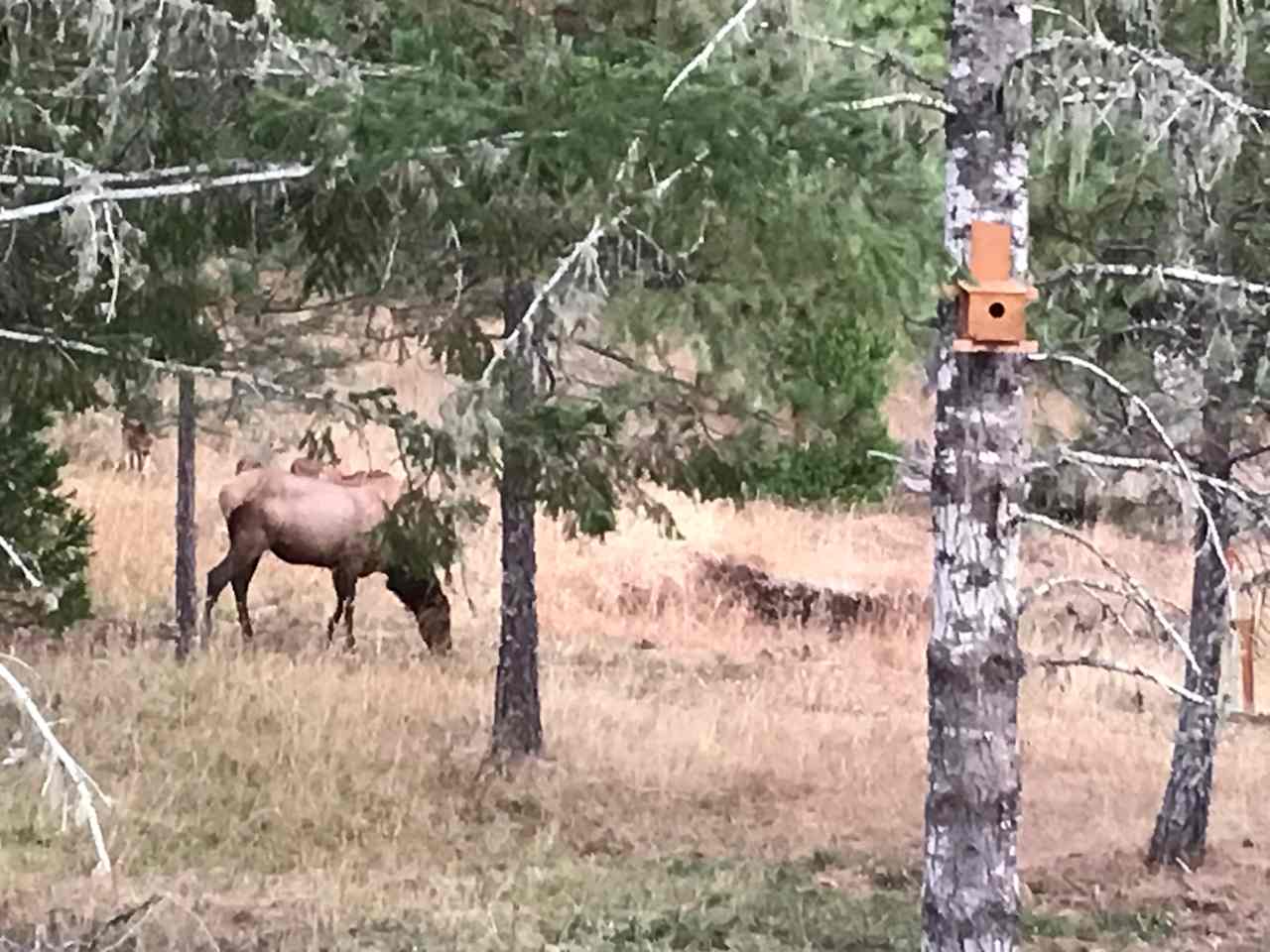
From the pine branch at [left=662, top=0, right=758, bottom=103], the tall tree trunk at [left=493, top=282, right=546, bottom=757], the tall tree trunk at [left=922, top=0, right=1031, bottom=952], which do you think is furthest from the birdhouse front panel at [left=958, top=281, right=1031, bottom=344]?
the tall tree trunk at [left=493, top=282, right=546, bottom=757]

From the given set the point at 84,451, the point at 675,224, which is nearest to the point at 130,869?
the point at 675,224

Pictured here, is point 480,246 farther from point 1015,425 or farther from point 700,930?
point 700,930

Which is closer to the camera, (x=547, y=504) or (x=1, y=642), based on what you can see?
(x=547, y=504)

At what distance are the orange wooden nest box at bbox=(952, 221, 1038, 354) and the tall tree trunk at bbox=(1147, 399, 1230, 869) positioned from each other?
3.27m

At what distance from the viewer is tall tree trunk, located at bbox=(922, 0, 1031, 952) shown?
436cm

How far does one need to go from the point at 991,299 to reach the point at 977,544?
0.66 meters

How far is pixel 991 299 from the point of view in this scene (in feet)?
13.8

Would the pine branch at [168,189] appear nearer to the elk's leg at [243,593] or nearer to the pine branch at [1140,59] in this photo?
the pine branch at [1140,59]

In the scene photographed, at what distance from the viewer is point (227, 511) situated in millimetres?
11859

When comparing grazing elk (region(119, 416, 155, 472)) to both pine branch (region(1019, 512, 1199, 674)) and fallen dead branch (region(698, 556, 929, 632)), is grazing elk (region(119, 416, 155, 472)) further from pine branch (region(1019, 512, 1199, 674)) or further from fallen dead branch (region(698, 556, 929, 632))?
pine branch (region(1019, 512, 1199, 674))

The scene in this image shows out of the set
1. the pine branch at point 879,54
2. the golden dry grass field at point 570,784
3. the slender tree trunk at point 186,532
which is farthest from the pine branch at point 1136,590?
the slender tree trunk at point 186,532

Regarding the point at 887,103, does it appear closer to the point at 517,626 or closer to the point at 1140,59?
the point at 1140,59

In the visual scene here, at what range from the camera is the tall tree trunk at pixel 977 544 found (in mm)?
4359

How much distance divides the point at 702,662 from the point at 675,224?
8.89 m
